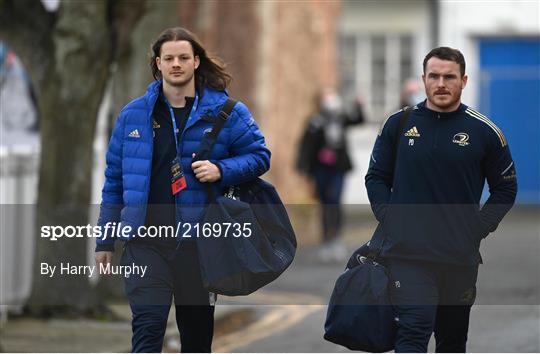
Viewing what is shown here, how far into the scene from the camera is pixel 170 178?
7816 millimetres

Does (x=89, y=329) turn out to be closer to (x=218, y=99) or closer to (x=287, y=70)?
(x=218, y=99)

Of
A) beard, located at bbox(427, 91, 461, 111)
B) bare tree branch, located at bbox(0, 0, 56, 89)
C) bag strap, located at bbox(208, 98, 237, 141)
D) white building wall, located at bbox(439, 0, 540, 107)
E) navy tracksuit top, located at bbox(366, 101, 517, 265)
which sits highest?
white building wall, located at bbox(439, 0, 540, 107)

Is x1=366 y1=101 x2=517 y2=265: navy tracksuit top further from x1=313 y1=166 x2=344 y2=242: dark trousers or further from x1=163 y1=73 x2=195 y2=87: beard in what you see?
x1=313 y1=166 x2=344 y2=242: dark trousers

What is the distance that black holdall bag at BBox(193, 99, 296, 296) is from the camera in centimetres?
777

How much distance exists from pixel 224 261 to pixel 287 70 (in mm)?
13643

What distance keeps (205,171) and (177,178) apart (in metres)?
0.14

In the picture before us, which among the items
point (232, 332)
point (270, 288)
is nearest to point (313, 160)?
point (270, 288)

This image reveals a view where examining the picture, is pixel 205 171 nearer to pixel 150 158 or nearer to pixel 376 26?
pixel 150 158

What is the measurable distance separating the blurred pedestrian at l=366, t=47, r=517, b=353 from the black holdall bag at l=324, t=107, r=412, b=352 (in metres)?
0.05

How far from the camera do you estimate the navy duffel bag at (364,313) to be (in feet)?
25.6

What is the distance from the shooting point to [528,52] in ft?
85.1

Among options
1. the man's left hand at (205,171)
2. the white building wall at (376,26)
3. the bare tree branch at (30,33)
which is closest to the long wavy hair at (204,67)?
the man's left hand at (205,171)

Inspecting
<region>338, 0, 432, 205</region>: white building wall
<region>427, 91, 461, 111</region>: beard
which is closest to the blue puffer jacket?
<region>427, 91, 461, 111</region>: beard

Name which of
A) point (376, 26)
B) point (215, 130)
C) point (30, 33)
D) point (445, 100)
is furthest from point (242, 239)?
point (376, 26)
